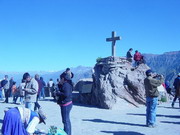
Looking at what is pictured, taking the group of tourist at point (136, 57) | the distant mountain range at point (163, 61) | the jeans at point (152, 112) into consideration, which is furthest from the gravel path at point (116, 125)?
the distant mountain range at point (163, 61)

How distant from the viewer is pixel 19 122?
15.6 ft

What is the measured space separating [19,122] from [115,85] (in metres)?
9.70

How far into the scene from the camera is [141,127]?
8.48 meters

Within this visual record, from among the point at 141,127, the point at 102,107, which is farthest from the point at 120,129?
the point at 102,107

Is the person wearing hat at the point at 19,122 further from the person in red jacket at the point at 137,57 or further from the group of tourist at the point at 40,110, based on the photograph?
the person in red jacket at the point at 137,57

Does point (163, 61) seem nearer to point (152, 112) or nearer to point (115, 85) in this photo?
point (115, 85)

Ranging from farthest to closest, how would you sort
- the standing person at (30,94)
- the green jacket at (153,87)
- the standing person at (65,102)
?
the green jacket at (153,87) < the standing person at (30,94) < the standing person at (65,102)

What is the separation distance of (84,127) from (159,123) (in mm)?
2858

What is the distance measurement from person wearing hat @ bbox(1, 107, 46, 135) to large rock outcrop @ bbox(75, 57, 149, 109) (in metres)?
8.60

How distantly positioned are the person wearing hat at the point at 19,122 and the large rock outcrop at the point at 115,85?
860 centimetres

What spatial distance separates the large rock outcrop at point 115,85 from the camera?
13.6 m

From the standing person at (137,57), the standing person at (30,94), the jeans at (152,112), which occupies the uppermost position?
the standing person at (137,57)

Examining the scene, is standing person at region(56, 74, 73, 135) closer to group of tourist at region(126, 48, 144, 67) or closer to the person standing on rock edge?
the person standing on rock edge

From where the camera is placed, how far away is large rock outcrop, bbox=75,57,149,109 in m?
13.6
